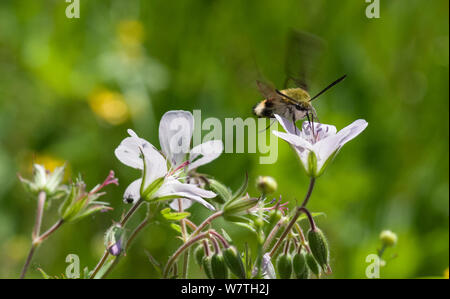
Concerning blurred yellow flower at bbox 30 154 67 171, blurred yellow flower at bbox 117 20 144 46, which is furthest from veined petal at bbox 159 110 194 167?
blurred yellow flower at bbox 117 20 144 46

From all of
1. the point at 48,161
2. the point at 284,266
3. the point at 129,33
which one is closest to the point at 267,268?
the point at 284,266

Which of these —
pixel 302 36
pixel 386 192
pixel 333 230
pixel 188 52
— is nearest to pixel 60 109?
pixel 188 52

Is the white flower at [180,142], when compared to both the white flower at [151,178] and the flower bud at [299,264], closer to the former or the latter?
the white flower at [151,178]

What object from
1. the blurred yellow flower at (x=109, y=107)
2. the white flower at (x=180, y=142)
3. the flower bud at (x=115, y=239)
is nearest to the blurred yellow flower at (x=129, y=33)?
the blurred yellow flower at (x=109, y=107)

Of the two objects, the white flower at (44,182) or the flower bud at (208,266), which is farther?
the white flower at (44,182)

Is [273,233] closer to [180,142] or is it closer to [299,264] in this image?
[299,264]

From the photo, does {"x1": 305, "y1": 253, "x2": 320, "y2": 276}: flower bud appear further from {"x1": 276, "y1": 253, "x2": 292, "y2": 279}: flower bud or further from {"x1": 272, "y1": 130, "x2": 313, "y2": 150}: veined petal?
{"x1": 272, "y1": 130, "x2": 313, "y2": 150}: veined petal

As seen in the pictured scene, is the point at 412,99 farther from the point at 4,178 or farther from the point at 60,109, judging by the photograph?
the point at 4,178
